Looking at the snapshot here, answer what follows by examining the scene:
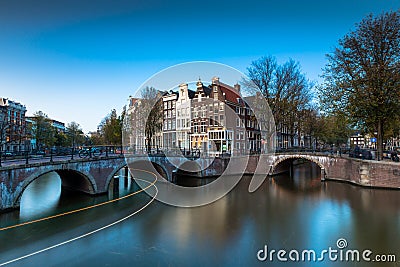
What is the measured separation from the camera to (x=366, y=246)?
10781 millimetres

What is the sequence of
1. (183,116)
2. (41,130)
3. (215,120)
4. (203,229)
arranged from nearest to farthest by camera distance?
(203,229) → (215,120) → (183,116) → (41,130)

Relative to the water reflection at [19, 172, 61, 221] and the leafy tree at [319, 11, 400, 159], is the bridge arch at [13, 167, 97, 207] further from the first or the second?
the leafy tree at [319, 11, 400, 159]

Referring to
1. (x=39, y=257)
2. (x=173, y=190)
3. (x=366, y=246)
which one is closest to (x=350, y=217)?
(x=366, y=246)

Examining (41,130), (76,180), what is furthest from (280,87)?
(41,130)

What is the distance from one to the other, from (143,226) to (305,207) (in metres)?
11.5

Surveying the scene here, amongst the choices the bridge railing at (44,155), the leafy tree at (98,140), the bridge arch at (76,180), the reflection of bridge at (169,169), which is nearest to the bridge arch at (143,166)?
the reflection of bridge at (169,169)

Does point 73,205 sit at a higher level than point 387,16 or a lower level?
lower

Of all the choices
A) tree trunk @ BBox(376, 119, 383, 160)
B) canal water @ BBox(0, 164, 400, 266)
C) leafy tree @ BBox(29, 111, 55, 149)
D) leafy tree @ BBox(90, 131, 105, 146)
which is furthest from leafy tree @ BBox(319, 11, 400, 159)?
leafy tree @ BBox(29, 111, 55, 149)

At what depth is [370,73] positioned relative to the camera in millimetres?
22016

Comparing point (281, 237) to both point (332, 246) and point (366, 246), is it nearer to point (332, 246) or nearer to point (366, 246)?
point (332, 246)

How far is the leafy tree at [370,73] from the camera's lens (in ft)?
71.6

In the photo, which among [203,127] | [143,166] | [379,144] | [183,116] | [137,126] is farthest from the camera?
[183,116]

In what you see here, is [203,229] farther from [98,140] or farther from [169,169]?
[98,140]

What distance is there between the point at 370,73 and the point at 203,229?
20888 mm
